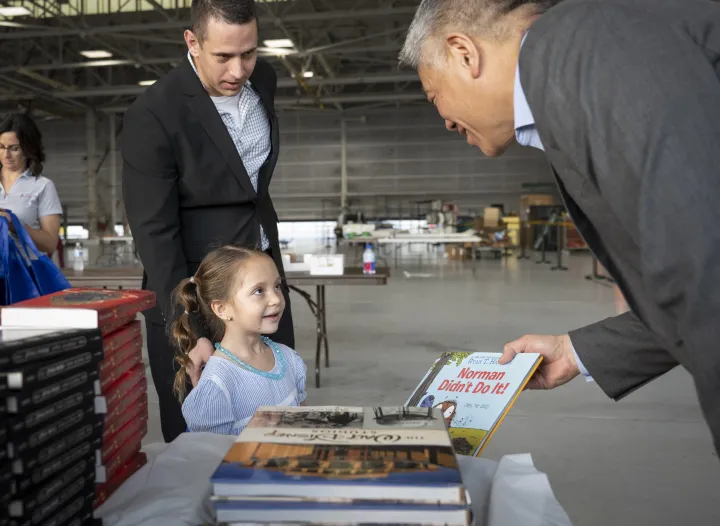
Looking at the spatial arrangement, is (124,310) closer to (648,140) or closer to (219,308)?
(648,140)

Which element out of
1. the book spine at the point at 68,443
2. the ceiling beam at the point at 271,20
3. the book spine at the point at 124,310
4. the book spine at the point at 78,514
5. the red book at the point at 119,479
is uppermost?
the ceiling beam at the point at 271,20

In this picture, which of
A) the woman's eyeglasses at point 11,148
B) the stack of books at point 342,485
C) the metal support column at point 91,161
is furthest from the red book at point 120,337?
the metal support column at point 91,161

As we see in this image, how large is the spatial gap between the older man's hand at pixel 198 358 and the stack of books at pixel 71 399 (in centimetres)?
70

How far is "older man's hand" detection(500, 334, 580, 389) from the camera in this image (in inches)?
48.8

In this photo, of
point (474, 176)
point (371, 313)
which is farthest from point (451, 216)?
point (474, 176)

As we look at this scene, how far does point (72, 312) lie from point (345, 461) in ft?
1.13

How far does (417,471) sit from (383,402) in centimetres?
329

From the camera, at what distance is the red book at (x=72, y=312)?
782mm

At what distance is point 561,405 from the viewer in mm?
3838

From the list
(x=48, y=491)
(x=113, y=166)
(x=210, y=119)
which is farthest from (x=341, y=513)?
(x=113, y=166)

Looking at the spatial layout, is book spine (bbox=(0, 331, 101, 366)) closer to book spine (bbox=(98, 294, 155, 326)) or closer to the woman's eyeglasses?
book spine (bbox=(98, 294, 155, 326))

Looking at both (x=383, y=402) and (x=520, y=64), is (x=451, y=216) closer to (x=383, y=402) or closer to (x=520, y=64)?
→ (x=383, y=402)

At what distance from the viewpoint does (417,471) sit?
0.64 meters

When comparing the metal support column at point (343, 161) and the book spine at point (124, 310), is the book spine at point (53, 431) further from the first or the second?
the metal support column at point (343, 161)
